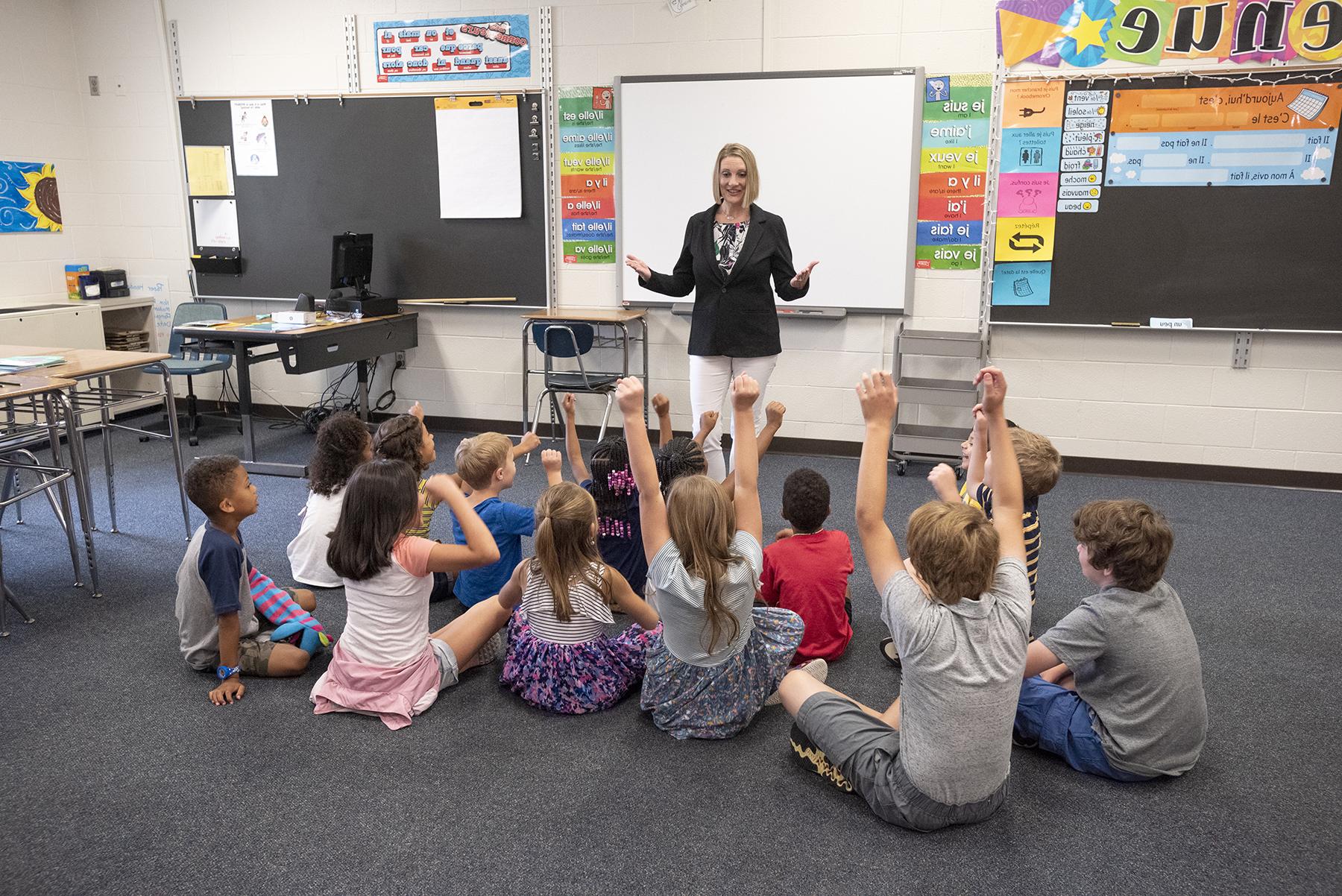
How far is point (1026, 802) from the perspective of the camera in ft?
7.17

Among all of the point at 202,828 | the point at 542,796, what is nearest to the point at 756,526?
the point at 542,796

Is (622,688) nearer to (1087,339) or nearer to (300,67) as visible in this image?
(1087,339)

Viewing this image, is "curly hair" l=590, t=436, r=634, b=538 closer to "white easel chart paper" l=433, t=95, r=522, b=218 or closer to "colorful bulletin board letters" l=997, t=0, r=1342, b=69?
"white easel chart paper" l=433, t=95, r=522, b=218

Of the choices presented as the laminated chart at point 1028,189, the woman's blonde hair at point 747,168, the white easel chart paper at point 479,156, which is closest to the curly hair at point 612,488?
the woman's blonde hair at point 747,168

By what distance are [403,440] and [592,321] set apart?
7.38 feet

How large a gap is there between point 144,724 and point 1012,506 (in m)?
2.26

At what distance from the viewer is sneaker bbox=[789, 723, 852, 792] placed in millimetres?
2191

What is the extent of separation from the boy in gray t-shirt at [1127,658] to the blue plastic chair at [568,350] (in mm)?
3344

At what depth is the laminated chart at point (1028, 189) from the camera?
4801 mm

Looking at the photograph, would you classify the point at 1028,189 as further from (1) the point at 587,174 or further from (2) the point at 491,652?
(2) the point at 491,652

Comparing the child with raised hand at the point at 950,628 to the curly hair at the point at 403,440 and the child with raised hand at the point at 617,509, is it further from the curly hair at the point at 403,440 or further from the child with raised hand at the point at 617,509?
the curly hair at the point at 403,440

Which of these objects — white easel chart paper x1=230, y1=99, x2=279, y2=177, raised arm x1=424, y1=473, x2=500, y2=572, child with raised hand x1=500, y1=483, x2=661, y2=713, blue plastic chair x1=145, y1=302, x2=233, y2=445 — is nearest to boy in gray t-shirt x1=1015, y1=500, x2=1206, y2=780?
child with raised hand x1=500, y1=483, x2=661, y2=713

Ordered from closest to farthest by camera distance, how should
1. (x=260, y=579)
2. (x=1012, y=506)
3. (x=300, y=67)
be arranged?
(x=1012, y=506) < (x=260, y=579) < (x=300, y=67)

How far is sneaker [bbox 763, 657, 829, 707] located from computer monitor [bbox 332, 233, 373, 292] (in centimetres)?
391
